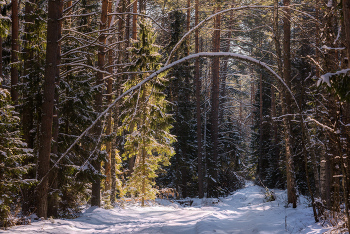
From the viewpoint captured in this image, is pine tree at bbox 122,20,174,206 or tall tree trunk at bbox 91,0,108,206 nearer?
tall tree trunk at bbox 91,0,108,206

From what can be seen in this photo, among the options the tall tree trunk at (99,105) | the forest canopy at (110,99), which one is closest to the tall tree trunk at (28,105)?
the forest canopy at (110,99)

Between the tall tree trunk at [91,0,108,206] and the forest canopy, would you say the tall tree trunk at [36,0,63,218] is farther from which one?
the tall tree trunk at [91,0,108,206]

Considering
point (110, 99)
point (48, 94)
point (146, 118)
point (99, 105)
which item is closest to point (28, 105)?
point (48, 94)

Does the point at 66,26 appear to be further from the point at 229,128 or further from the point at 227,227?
the point at 229,128

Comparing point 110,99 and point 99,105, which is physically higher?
point 110,99

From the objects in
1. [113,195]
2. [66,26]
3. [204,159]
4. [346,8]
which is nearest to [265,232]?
[346,8]

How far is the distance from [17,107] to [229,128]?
24.8 metres

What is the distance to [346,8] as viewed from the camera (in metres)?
3.62

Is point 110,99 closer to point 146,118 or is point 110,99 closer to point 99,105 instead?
point 99,105

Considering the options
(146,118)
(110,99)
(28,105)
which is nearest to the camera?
(28,105)

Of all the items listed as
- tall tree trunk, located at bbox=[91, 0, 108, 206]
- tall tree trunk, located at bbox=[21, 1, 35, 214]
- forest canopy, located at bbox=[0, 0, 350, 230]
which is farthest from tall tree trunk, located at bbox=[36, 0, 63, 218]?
tall tree trunk, located at bbox=[91, 0, 108, 206]

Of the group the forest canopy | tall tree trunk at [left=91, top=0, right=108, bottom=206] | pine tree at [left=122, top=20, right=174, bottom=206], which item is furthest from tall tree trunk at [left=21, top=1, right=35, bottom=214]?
pine tree at [left=122, top=20, right=174, bottom=206]

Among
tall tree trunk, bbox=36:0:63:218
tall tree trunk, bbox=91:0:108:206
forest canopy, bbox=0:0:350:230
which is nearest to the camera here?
forest canopy, bbox=0:0:350:230

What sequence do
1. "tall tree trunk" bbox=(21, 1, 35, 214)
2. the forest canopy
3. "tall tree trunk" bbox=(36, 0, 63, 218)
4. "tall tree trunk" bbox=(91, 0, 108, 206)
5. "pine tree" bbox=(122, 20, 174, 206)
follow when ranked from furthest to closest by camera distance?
"pine tree" bbox=(122, 20, 174, 206), "tall tree trunk" bbox=(91, 0, 108, 206), "tall tree trunk" bbox=(21, 1, 35, 214), "tall tree trunk" bbox=(36, 0, 63, 218), the forest canopy
